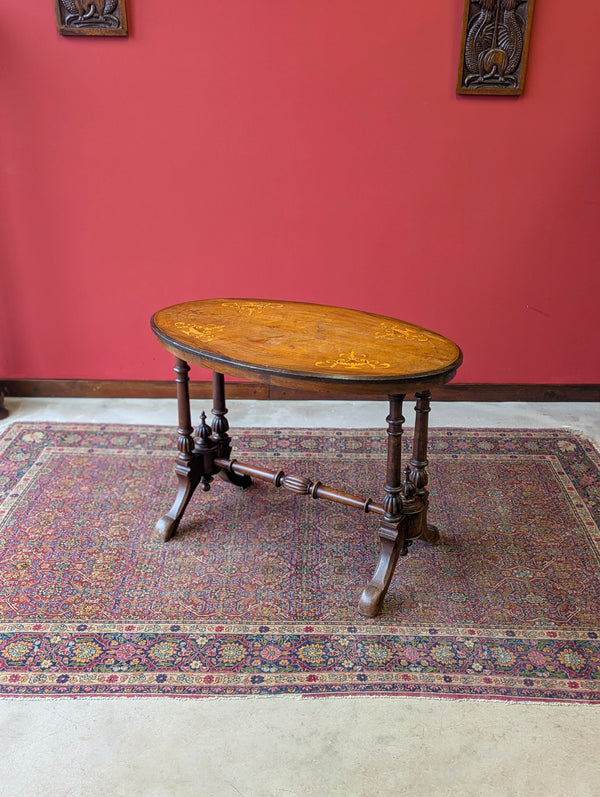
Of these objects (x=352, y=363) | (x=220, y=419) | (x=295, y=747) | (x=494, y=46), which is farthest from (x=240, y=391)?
(x=295, y=747)

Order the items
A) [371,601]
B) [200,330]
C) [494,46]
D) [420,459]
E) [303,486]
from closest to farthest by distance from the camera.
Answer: [371,601], [420,459], [200,330], [303,486], [494,46]

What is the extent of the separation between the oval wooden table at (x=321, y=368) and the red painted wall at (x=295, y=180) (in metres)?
1.16

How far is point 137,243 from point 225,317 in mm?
1469

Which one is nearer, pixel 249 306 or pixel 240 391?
pixel 249 306

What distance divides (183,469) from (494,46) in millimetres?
2629

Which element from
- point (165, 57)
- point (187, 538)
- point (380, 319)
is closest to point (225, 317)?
point (380, 319)

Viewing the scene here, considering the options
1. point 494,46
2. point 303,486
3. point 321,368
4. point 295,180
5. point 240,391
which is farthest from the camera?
point 240,391

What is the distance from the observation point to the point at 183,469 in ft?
10.5

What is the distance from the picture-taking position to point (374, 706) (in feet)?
7.50

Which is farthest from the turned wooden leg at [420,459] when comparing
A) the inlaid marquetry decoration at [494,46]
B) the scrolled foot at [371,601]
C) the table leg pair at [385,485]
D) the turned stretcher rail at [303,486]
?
the inlaid marquetry decoration at [494,46]

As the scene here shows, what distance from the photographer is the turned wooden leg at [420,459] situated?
8.79 feet

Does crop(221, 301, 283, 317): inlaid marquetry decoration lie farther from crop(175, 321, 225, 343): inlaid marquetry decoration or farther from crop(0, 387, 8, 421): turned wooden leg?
crop(0, 387, 8, 421): turned wooden leg

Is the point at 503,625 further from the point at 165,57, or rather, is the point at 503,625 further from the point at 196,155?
the point at 165,57

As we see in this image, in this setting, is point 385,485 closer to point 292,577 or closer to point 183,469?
point 292,577
